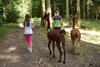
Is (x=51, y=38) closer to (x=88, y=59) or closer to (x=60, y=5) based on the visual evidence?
(x=88, y=59)

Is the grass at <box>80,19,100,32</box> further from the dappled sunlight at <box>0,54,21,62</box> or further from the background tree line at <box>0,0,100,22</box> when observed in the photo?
the dappled sunlight at <box>0,54,21,62</box>

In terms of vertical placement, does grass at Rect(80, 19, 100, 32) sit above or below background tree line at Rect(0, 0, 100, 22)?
below

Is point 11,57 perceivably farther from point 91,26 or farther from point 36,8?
point 36,8

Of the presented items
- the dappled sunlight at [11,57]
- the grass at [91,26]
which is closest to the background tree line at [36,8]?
the grass at [91,26]

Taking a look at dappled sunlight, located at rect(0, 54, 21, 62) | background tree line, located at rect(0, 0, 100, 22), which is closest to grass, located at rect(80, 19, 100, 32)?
background tree line, located at rect(0, 0, 100, 22)

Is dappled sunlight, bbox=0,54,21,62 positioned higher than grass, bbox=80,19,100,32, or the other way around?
grass, bbox=80,19,100,32

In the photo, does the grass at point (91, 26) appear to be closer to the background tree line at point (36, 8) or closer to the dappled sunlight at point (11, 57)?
the background tree line at point (36, 8)

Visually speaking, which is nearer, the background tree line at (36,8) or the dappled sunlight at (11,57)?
the dappled sunlight at (11,57)

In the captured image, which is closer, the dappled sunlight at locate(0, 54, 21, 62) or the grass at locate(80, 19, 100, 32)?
the dappled sunlight at locate(0, 54, 21, 62)

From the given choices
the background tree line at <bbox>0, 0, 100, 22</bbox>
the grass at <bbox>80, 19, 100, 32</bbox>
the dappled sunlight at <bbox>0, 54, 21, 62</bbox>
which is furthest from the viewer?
the grass at <bbox>80, 19, 100, 32</bbox>

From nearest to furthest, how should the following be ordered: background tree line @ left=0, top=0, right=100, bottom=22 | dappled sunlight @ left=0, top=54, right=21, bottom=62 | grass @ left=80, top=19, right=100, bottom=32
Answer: dappled sunlight @ left=0, top=54, right=21, bottom=62, background tree line @ left=0, top=0, right=100, bottom=22, grass @ left=80, top=19, right=100, bottom=32

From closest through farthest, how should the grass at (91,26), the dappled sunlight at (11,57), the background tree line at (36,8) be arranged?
the dappled sunlight at (11,57)
the background tree line at (36,8)
the grass at (91,26)

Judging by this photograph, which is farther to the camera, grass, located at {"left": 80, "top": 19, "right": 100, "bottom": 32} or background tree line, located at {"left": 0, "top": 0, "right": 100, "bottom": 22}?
grass, located at {"left": 80, "top": 19, "right": 100, "bottom": 32}

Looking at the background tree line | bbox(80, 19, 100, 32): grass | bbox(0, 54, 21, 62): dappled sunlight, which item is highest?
the background tree line
